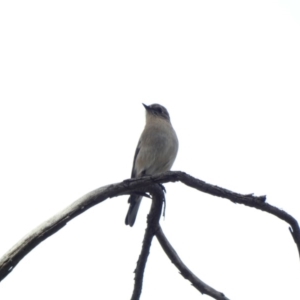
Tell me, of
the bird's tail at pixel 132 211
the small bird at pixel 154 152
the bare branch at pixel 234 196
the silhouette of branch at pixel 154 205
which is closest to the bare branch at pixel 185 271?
the silhouette of branch at pixel 154 205

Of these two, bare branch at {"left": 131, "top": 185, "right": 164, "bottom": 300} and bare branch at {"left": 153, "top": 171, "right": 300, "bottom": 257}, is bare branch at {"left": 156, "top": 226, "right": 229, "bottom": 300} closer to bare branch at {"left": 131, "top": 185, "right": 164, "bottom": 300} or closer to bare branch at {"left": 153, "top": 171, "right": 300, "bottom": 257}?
bare branch at {"left": 131, "top": 185, "right": 164, "bottom": 300}

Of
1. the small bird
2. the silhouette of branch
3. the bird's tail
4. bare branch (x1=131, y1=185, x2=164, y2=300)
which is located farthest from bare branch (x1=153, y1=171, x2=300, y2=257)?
the small bird

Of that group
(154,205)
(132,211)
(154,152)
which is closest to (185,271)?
(154,205)

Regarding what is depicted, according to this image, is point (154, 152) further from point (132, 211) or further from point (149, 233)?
point (149, 233)

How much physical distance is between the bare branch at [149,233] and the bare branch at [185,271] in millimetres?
83

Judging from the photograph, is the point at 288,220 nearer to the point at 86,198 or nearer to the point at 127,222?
the point at 86,198

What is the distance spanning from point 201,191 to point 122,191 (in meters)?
0.67

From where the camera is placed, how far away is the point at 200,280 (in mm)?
5016

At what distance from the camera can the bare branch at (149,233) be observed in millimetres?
5020

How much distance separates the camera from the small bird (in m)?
9.03

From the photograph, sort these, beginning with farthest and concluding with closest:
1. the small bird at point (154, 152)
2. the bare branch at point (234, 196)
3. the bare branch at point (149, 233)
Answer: the small bird at point (154, 152), the bare branch at point (149, 233), the bare branch at point (234, 196)

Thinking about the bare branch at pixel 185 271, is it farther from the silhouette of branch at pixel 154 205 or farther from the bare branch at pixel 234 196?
the bare branch at pixel 234 196

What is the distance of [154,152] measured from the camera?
9102 millimetres

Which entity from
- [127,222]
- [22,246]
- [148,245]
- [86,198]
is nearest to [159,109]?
[127,222]
